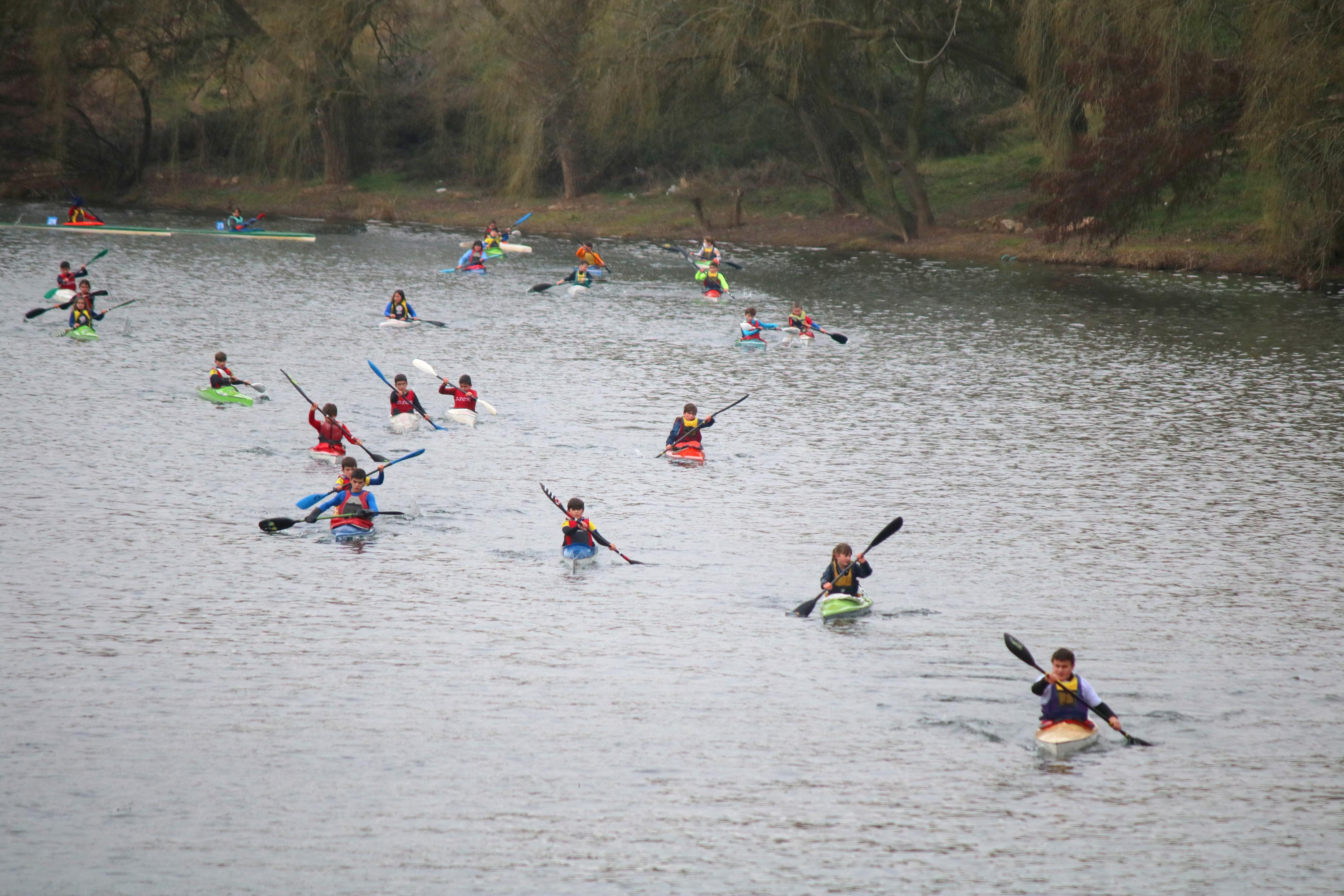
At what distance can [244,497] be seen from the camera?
2194cm

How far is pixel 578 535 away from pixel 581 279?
28.0 metres

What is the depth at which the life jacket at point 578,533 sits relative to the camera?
19203 millimetres

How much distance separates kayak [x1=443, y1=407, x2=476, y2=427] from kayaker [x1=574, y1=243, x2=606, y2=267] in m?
20.8

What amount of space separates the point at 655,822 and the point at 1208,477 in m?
15.4

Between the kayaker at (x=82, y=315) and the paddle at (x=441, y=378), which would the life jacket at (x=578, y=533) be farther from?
the kayaker at (x=82, y=315)

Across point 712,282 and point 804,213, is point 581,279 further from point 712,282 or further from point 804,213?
point 804,213

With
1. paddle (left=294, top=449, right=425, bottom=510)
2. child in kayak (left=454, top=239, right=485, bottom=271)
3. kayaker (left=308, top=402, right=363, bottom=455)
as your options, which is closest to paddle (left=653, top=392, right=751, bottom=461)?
paddle (left=294, top=449, right=425, bottom=510)

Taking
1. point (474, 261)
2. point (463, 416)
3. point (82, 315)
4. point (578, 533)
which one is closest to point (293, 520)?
point (578, 533)

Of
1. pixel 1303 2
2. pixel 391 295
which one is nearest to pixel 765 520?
pixel 391 295

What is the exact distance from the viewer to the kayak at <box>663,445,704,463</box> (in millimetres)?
24828

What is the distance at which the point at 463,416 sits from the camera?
27.4 m

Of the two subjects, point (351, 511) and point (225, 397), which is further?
point (225, 397)

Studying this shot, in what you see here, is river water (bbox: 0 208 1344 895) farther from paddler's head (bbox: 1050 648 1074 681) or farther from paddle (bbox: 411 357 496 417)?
paddler's head (bbox: 1050 648 1074 681)

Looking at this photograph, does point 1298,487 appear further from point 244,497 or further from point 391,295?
point 391,295
